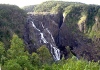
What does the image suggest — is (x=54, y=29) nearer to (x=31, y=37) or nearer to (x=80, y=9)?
(x=31, y=37)

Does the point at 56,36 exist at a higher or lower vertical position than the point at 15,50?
lower

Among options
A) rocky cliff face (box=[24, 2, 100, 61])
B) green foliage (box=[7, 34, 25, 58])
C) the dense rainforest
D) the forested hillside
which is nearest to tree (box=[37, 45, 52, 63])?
the dense rainforest

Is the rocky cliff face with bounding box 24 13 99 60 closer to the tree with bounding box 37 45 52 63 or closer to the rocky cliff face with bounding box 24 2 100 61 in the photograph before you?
the rocky cliff face with bounding box 24 2 100 61

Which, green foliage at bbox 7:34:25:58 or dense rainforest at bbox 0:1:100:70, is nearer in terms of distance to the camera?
green foliage at bbox 7:34:25:58

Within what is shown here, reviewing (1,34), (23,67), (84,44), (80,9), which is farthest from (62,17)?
(23,67)

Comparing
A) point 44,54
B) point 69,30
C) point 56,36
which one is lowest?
point 56,36

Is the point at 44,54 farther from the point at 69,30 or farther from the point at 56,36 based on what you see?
the point at 69,30

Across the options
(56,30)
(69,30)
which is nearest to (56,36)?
(56,30)

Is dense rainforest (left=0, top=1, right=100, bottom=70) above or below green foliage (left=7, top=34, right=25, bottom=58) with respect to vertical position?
below

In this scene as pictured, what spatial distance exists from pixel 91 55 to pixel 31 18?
28.2 meters

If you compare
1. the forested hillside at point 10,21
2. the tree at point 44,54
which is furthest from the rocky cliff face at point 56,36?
the tree at point 44,54

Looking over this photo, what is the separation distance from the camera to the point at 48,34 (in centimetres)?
10462

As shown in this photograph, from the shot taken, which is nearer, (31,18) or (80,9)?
(31,18)

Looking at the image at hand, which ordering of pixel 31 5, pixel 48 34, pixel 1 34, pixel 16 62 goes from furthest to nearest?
1. pixel 31 5
2. pixel 48 34
3. pixel 1 34
4. pixel 16 62
